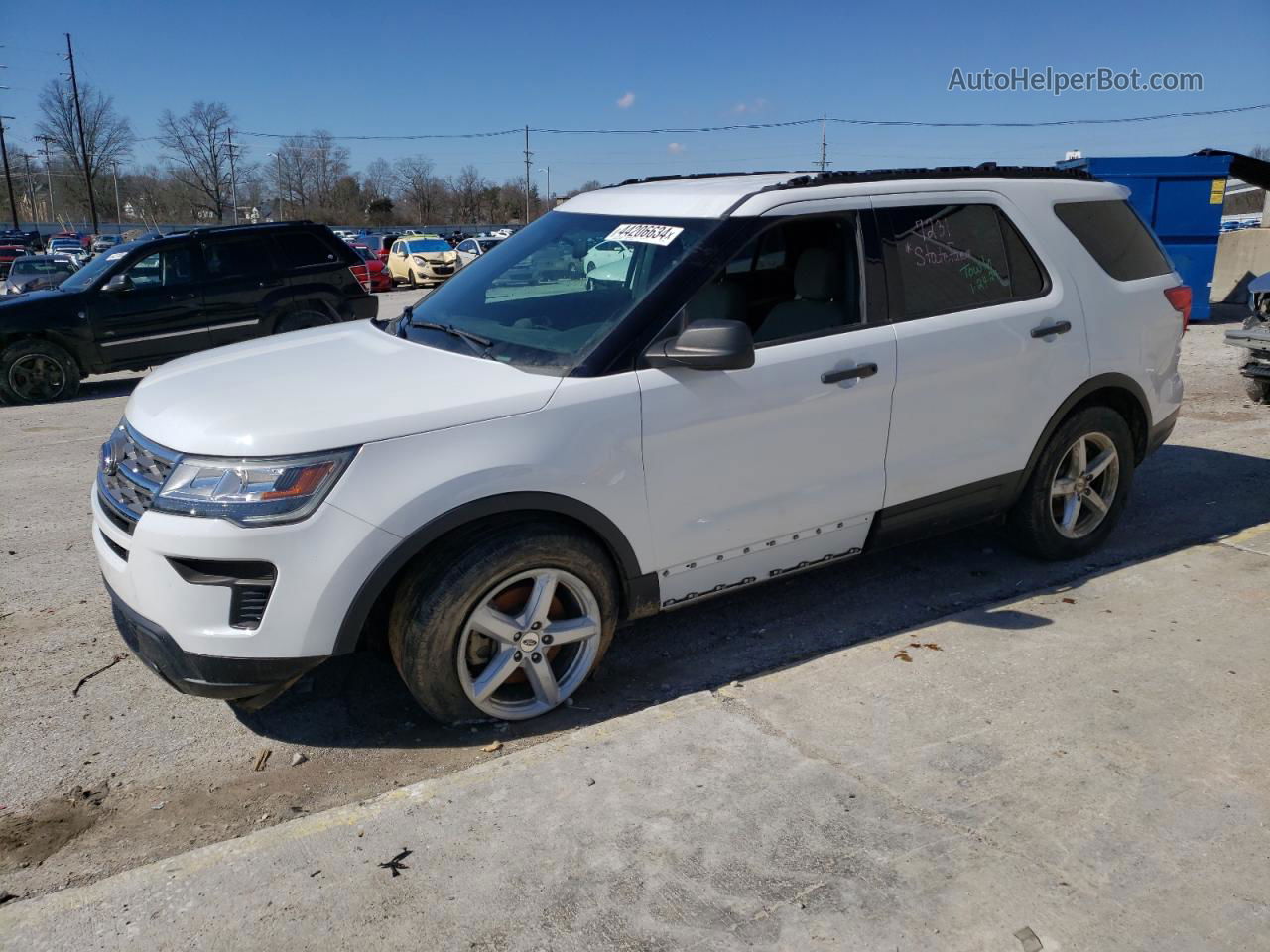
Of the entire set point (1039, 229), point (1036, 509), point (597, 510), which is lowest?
point (1036, 509)

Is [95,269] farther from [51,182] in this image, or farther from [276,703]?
[51,182]

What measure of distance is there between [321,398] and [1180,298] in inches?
173

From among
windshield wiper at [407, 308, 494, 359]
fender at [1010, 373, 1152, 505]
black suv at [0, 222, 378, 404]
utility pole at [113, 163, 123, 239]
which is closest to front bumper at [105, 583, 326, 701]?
windshield wiper at [407, 308, 494, 359]

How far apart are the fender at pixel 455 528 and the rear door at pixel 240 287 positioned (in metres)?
9.55

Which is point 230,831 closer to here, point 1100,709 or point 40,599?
point 40,599

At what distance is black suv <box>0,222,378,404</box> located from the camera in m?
11.2

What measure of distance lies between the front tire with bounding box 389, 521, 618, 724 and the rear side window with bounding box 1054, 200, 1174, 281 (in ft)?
9.82

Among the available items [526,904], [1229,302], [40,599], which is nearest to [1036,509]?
[526,904]

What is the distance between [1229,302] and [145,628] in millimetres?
18713

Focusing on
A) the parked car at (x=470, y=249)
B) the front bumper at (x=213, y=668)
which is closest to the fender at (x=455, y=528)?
the front bumper at (x=213, y=668)

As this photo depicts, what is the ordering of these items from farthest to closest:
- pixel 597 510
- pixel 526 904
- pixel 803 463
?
pixel 803 463 < pixel 597 510 < pixel 526 904

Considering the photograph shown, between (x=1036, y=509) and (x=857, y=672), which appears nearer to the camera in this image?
(x=857, y=672)

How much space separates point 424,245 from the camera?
1238 inches

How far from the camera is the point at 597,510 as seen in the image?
3443mm
